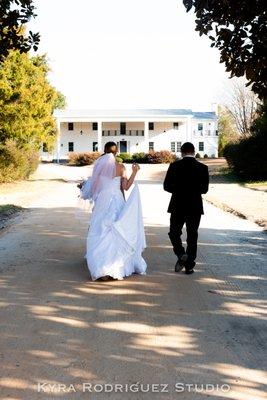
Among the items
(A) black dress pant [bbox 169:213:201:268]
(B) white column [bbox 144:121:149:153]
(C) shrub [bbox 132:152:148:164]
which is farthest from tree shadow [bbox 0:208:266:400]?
(B) white column [bbox 144:121:149:153]

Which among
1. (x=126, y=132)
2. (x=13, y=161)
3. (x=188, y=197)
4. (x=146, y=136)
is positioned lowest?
(x=13, y=161)

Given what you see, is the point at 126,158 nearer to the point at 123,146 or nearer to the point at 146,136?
the point at 146,136

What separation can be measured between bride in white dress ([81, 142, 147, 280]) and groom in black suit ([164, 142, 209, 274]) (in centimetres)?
54

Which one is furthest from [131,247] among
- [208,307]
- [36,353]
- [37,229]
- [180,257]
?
[37,229]

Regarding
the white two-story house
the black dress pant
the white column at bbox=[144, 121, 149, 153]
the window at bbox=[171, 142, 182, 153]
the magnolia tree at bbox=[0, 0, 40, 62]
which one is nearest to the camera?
the black dress pant

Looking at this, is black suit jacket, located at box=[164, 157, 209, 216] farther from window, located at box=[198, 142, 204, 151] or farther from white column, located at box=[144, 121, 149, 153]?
window, located at box=[198, 142, 204, 151]

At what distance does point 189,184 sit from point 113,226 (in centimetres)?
127

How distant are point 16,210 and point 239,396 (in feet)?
49.5

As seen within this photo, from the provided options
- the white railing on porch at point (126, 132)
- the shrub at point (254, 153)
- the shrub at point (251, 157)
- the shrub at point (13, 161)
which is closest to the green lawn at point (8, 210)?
the shrub at point (13, 161)

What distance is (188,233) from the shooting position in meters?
8.30

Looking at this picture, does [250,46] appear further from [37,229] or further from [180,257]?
[37,229]

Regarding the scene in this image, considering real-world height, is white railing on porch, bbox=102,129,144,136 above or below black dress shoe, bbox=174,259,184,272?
above

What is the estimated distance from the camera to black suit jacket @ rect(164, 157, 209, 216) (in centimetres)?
831

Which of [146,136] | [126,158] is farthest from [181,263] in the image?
[146,136]
